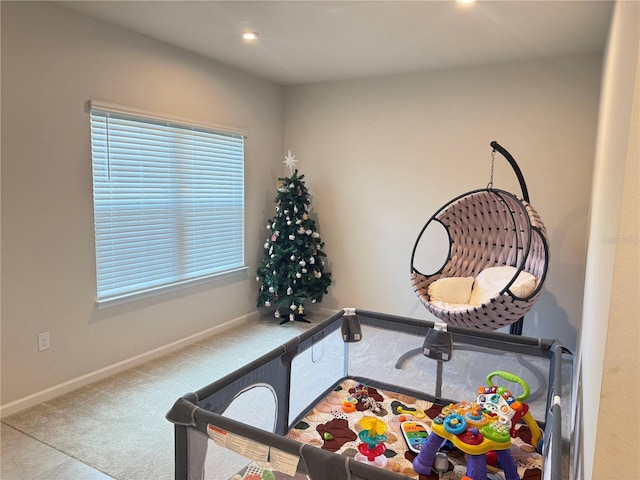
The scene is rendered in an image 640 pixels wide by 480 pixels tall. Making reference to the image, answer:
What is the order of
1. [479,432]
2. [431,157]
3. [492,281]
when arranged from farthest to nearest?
[431,157] < [492,281] < [479,432]

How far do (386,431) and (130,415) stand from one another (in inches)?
60.8

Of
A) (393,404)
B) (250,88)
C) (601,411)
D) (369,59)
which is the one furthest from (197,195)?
(601,411)

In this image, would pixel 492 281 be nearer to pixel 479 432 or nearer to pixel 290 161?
pixel 479 432

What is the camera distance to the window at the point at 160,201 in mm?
3070

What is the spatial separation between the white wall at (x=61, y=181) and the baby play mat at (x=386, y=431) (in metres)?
1.71

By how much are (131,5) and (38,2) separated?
1.74 ft

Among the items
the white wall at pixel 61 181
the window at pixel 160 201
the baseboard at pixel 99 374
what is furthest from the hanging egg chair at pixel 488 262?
the white wall at pixel 61 181

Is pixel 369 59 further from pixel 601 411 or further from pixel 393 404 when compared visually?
pixel 601 411

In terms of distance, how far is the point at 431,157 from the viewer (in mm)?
4117

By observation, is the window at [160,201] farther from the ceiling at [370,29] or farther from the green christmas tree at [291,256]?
the ceiling at [370,29]

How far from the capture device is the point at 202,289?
3955 mm

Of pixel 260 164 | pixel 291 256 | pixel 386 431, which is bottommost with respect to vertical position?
pixel 386 431

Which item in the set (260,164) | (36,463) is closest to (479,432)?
(36,463)

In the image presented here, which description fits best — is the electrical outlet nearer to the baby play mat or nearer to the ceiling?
the baby play mat
